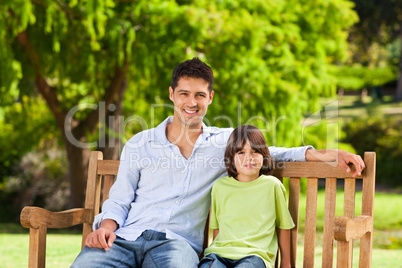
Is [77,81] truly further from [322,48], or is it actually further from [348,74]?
[348,74]

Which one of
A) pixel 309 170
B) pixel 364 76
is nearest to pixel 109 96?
pixel 309 170

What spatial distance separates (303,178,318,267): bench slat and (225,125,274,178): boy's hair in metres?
0.28

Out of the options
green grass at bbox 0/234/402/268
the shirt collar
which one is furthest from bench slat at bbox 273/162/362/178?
green grass at bbox 0/234/402/268

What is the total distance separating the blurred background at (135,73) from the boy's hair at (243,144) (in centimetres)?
406

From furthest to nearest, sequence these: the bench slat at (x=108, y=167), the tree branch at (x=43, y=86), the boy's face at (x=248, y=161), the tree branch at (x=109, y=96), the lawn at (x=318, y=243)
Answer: the tree branch at (x=109, y=96), the tree branch at (x=43, y=86), the lawn at (x=318, y=243), the bench slat at (x=108, y=167), the boy's face at (x=248, y=161)

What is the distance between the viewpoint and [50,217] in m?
2.85

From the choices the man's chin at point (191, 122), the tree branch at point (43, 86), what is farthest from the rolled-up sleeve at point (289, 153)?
the tree branch at point (43, 86)

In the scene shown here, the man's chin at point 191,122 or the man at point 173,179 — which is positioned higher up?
the man's chin at point 191,122

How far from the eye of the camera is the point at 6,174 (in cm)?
1136

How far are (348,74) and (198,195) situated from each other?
22697 mm

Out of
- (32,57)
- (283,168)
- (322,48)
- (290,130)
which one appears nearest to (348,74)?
(322,48)

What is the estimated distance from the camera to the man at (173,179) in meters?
2.75

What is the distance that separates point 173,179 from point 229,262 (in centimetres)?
59

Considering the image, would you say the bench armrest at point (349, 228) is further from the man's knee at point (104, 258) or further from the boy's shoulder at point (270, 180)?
the man's knee at point (104, 258)
